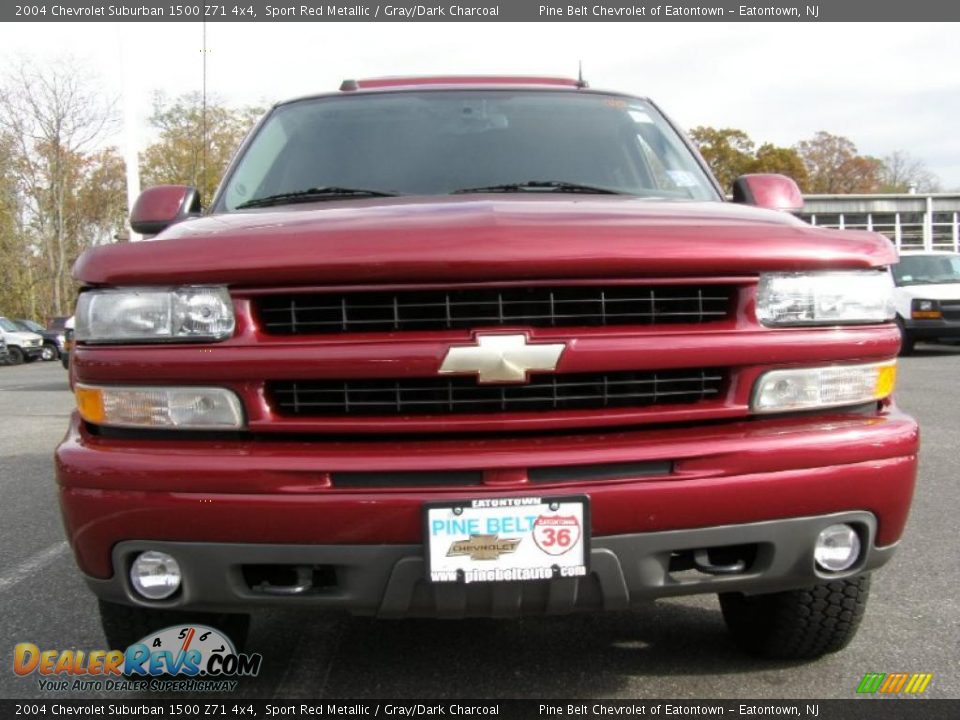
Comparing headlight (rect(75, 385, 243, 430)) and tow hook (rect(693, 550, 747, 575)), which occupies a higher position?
headlight (rect(75, 385, 243, 430))

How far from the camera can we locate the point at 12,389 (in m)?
15.8

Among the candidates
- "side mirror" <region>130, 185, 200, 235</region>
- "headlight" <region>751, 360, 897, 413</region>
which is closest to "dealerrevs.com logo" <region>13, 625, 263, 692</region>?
"side mirror" <region>130, 185, 200, 235</region>

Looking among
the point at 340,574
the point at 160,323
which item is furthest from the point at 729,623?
the point at 160,323

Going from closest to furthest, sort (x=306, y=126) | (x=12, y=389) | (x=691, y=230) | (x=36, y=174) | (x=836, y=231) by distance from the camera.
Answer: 1. (x=691, y=230)
2. (x=836, y=231)
3. (x=306, y=126)
4. (x=12, y=389)
5. (x=36, y=174)

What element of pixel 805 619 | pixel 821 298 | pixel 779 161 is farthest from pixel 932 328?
pixel 779 161

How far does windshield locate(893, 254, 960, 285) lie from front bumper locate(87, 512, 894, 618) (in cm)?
1391

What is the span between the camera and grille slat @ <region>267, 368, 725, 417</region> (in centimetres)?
211

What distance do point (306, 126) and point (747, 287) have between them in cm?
202

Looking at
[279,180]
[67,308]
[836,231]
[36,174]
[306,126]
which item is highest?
[36,174]

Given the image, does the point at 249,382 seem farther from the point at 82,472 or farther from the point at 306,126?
the point at 306,126

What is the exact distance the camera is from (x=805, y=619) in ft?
8.50

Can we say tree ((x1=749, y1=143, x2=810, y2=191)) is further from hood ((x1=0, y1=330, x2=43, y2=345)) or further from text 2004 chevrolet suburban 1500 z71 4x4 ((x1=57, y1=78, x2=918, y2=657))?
text 2004 chevrolet suburban 1500 z71 4x4 ((x1=57, y1=78, x2=918, y2=657))

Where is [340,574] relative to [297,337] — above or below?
below

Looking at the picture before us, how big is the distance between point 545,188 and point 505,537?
1.41 meters
